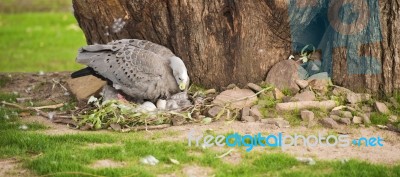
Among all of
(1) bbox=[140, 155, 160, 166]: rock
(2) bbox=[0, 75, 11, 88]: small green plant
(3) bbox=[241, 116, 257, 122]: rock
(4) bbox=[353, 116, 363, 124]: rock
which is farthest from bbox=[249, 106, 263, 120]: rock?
(2) bbox=[0, 75, 11, 88]: small green plant

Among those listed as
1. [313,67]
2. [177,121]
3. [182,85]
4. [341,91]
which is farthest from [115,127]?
[341,91]

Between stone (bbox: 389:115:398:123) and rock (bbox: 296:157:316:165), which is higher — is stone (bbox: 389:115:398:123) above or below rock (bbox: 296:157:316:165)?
above

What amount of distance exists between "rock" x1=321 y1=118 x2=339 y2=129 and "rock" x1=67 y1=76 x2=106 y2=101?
3.15 meters

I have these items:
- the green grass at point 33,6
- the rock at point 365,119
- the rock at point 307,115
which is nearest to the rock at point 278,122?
the rock at point 307,115

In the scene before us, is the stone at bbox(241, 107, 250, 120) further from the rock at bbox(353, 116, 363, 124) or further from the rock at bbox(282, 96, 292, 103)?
the rock at bbox(353, 116, 363, 124)

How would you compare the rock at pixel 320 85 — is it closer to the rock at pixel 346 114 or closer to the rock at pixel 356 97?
the rock at pixel 356 97

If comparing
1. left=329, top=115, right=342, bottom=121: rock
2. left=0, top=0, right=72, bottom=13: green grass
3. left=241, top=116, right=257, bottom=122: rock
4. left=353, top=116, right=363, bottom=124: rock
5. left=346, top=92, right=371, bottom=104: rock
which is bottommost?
left=353, top=116, right=363, bottom=124: rock

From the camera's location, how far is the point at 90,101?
8.47 m

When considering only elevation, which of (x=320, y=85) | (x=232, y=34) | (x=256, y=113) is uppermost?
(x=232, y=34)

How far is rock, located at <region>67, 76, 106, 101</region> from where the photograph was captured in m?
9.01

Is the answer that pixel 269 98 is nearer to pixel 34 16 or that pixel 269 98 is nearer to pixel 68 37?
pixel 68 37

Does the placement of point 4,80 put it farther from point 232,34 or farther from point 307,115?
point 307,115

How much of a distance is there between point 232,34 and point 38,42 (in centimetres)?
1054

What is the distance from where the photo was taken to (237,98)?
26.3 ft
